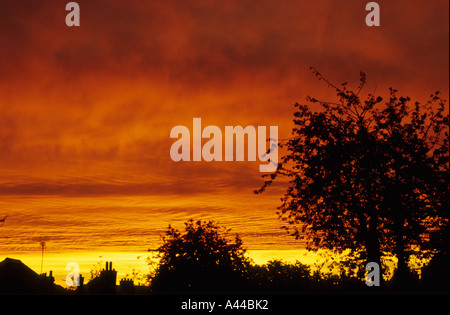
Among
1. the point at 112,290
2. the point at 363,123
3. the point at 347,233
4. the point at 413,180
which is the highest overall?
the point at 363,123

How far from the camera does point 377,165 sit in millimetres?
28062

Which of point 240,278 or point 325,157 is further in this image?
point 240,278

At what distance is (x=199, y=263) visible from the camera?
4062cm

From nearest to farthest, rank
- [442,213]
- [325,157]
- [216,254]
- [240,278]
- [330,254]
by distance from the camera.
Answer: [442,213] < [325,157] < [330,254] < [240,278] < [216,254]

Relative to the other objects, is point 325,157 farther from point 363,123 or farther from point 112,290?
point 112,290

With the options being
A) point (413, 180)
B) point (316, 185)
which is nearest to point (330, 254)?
point (316, 185)

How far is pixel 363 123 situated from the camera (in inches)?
1200

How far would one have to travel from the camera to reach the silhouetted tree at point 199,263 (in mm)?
38562

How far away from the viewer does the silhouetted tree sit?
127 feet

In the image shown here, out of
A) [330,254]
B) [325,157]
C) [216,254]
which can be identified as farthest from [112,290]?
[325,157]
